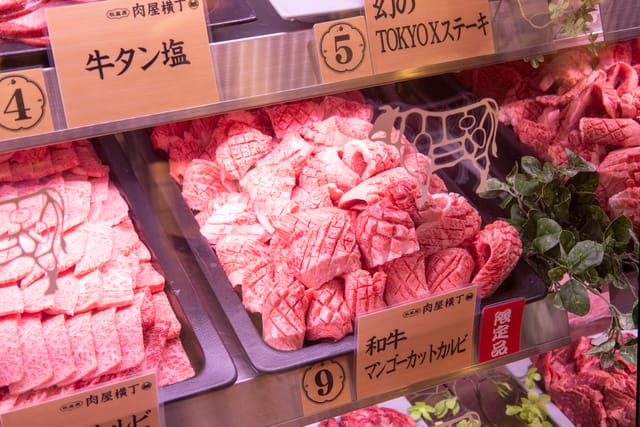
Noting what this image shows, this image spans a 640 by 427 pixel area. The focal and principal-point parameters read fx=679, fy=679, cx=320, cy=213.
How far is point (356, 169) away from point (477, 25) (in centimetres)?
37

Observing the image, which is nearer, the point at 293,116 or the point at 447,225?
the point at 447,225

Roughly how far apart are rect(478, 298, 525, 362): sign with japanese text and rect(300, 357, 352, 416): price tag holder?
288mm

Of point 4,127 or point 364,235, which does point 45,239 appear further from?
point 364,235

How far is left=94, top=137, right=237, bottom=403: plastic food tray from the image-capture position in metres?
1.16

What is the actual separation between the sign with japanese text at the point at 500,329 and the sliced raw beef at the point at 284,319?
0.36 m

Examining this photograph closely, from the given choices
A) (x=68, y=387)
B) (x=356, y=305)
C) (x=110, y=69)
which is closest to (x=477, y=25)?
(x=356, y=305)

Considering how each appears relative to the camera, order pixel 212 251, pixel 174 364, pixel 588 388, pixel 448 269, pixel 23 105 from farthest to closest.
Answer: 1. pixel 588 388
2. pixel 212 251
3. pixel 448 269
4. pixel 174 364
5. pixel 23 105

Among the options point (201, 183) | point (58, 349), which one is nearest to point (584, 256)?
point (201, 183)

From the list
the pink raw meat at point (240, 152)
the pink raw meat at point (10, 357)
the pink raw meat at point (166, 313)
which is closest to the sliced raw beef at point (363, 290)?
the pink raw meat at point (166, 313)

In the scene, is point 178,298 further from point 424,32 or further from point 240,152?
point 424,32

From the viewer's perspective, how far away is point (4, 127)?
100cm

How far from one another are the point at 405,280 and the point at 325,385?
0.81ft

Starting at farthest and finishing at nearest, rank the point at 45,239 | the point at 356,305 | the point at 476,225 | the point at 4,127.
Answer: the point at 476,225, the point at 356,305, the point at 45,239, the point at 4,127

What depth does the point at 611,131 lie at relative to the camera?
157 centimetres
